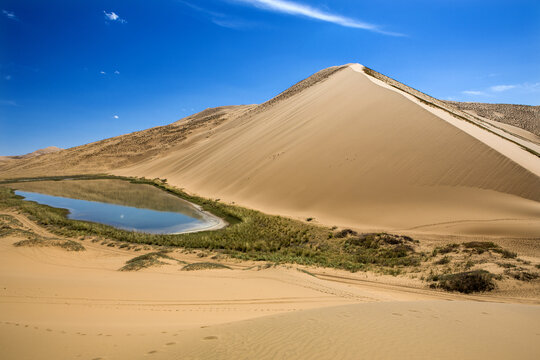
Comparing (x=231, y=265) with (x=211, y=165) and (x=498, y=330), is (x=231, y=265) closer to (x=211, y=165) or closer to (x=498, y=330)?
(x=498, y=330)

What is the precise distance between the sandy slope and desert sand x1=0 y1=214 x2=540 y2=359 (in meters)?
7.74

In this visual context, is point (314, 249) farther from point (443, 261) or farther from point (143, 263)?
point (143, 263)

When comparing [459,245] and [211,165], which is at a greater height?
[211,165]

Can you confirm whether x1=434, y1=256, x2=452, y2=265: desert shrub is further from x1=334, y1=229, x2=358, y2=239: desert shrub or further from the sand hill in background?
x1=334, y1=229, x2=358, y2=239: desert shrub

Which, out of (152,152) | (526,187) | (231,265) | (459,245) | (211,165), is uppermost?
(152,152)

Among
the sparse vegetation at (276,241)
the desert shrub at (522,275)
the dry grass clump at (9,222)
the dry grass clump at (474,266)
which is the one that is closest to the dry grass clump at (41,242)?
the sparse vegetation at (276,241)

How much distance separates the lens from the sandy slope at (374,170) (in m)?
12.9

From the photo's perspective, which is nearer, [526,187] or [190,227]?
[526,187]

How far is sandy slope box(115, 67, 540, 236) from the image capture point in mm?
12859

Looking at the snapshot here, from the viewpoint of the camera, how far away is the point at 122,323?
3.96 meters

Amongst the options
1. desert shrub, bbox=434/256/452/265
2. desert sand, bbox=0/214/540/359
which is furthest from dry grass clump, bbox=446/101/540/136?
desert sand, bbox=0/214/540/359

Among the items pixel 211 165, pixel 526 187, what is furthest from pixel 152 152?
pixel 526 187

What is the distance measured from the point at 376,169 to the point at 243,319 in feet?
48.3

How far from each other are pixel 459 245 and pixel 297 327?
8.30m
